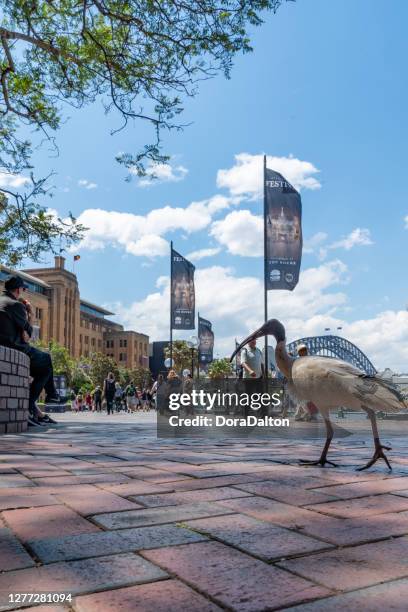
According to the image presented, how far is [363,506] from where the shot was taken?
8.23 feet

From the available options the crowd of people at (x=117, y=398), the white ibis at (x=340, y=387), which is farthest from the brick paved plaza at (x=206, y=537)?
the crowd of people at (x=117, y=398)

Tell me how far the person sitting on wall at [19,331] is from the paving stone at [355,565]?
6137 mm

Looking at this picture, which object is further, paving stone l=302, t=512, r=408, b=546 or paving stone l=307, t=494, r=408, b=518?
paving stone l=307, t=494, r=408, b=518

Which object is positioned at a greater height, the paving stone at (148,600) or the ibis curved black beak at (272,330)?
the ibis curved black beak at (272,330)

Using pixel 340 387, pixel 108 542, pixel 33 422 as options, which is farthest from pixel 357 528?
pixel 33 422

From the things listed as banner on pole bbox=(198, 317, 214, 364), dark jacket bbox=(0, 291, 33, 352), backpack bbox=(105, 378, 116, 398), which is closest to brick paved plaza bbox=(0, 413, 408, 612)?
dark jacket bbox=(0, 291, 33, 352)

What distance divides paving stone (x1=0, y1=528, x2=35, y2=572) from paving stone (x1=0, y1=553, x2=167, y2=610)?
53 millimetres

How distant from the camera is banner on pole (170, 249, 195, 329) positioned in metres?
23.4

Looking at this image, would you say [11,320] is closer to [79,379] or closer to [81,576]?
[81,576]

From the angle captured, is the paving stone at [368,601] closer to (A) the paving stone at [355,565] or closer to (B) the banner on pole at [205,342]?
(A) the paving stone at [355,565]

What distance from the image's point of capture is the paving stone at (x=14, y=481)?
300cm

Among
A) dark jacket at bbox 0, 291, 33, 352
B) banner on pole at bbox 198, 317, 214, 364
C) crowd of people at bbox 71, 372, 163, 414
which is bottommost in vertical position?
crowd of people at bbox 71, 372, 163, 414

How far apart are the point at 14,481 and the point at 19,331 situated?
14.9 ft

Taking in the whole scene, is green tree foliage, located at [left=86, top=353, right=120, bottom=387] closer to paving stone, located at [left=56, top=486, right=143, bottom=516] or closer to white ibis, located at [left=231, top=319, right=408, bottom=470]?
white ibis, located at [left=231, top=319, right=408, bottom=470]
